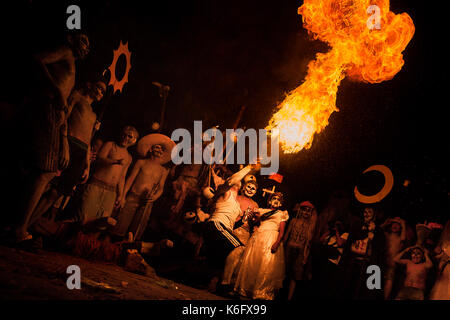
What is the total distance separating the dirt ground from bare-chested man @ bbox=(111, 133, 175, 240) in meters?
1.48

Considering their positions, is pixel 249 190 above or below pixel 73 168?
above

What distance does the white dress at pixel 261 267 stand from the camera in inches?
275

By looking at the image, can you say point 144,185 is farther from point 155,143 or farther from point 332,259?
point 332,259

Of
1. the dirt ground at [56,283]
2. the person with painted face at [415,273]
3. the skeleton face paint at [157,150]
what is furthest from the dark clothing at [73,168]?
the person with painted face at [415,273]

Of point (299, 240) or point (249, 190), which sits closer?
point (299, 240)

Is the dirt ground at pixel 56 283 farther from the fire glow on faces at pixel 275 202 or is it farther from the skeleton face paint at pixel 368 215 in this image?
the skeleton face paint at pixel 368 215

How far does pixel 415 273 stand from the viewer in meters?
6.82

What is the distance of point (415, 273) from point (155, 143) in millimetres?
6830

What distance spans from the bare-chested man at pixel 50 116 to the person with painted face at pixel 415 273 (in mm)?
7864

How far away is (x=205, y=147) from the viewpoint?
27.4 ft

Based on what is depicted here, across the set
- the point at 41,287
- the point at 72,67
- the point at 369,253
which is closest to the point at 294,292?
the point at 369,253

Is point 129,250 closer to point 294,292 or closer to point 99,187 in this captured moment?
point 99,187

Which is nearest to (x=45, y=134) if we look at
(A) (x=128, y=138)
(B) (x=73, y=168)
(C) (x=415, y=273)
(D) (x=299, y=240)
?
(B) (x=73, y=168)
